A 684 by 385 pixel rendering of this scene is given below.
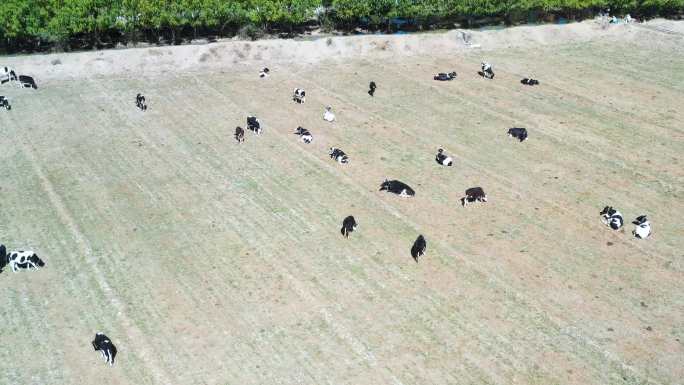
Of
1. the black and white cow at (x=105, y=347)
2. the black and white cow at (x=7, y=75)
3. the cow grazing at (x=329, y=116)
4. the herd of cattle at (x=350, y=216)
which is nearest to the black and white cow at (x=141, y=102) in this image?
the herd of cattle at (x=350, y=216)

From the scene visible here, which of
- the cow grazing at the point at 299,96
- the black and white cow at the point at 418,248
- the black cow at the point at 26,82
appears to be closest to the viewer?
the black and white cow at the point at 418,248

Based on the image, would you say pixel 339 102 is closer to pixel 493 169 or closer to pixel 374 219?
pixel 493 169

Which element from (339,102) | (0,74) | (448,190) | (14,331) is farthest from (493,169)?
(0,74)

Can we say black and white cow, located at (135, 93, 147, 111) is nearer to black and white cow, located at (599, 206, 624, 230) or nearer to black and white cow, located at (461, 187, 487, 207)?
black and white cow, located at (461, 187, 487, 207)

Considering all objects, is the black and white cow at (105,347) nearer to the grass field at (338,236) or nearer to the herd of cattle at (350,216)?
the herd of cattle at (350,216)

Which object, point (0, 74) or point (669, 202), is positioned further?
point (0, 74)

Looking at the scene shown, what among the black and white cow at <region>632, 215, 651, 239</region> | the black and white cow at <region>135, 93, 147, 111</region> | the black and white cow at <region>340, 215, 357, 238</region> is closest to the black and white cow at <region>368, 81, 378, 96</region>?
the black and white cow at <region>135, 93, 147, 111</region>
